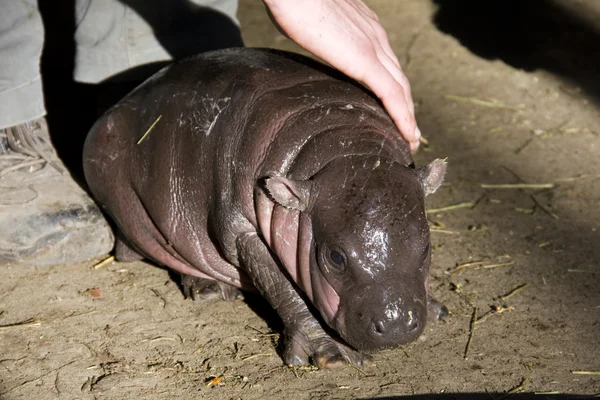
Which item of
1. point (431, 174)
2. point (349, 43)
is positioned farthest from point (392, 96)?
point (431, 174)


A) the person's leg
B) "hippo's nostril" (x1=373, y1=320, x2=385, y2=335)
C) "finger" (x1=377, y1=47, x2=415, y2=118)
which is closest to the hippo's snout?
"hippo's nostril" (x1=373, y1=320, x2=385, y2=335)

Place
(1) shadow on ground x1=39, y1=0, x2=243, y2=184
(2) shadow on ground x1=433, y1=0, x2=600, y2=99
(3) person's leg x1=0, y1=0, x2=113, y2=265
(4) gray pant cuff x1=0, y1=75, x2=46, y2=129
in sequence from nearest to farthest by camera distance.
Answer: (3) person's leg x1=0, y1=0, x2=113, y2=265 → (4) gray pant cuff x1=0, y1=75, x2=46, y2=129 → (1) shadow on ground x1=39, y1=0, x2=243, y2=184 → (2) shadow on ground x1=433, y1=0, x2=600, y2=99

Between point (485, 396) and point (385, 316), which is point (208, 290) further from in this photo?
point (485, 396)

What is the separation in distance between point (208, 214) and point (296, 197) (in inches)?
23.3

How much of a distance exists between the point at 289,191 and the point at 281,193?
3cm

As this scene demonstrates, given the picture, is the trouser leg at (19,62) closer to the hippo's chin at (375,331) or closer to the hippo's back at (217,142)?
the hippo's back at (217,142)

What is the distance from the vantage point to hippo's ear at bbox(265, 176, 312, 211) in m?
3.19

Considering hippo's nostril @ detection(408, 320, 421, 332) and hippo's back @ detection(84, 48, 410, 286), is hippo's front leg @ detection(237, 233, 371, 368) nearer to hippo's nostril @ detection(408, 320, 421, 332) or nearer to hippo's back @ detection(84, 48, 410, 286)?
hippo's back @ detection(84, 48, 410, 286)

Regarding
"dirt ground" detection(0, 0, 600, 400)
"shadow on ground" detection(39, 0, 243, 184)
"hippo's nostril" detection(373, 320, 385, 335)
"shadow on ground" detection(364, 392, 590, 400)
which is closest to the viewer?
"hippo's nostril" detection(373, 320, 385, 335)

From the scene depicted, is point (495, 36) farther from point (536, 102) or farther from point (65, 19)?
point (65, 19)

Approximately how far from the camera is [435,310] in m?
3.66

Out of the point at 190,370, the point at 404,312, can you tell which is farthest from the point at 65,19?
the point at 404,312

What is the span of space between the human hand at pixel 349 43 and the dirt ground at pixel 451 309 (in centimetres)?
85

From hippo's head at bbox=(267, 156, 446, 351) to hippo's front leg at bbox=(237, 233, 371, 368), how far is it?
0.17 m
